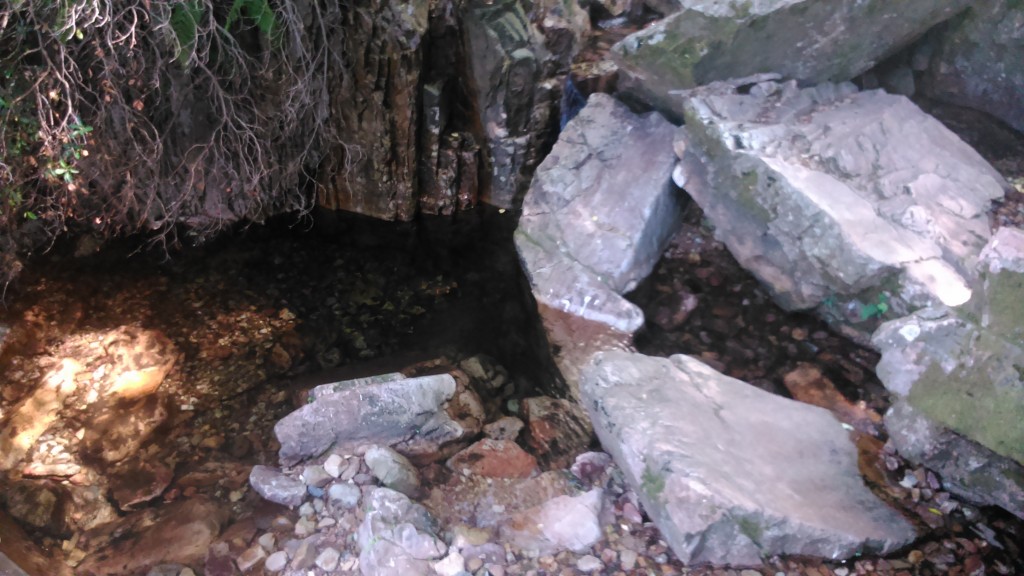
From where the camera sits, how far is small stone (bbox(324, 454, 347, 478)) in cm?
253

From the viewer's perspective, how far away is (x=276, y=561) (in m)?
2.22

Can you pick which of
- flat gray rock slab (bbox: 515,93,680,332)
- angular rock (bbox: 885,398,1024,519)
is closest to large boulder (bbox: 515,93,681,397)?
flat gray rock slab (bbox: 515,93,680,332)

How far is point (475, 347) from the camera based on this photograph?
3.46m

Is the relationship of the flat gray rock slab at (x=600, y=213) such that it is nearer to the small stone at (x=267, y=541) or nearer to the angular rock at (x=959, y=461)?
the angular rock at (x=959, y=461)

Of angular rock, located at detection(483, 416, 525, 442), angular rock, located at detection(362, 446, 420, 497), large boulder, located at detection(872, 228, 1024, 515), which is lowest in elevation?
angular rock, located at detection(483, 416, 525, 442)

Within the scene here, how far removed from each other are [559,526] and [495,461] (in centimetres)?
47

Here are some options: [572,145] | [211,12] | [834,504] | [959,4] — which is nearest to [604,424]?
[834,504]

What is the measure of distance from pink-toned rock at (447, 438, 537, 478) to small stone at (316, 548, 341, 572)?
1.89ft

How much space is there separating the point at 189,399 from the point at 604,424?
1.82 m

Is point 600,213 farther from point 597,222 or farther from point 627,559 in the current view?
point 627,559

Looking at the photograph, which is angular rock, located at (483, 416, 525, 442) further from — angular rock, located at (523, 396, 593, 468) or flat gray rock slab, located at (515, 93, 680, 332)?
flat gray rock slab, located at (515, 93, 680, 332)

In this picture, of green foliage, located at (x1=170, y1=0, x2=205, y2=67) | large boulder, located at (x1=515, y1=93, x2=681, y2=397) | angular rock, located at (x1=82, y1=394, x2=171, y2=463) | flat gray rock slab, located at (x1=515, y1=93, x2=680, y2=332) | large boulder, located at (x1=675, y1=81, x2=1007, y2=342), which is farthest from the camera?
flat gray rock slab, located at (x1=515, y1=93, x2=680, y2=332)

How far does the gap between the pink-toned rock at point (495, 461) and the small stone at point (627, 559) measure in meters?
0.52

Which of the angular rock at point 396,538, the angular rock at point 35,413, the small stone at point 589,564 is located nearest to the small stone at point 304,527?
the angular rock at point 396,538
